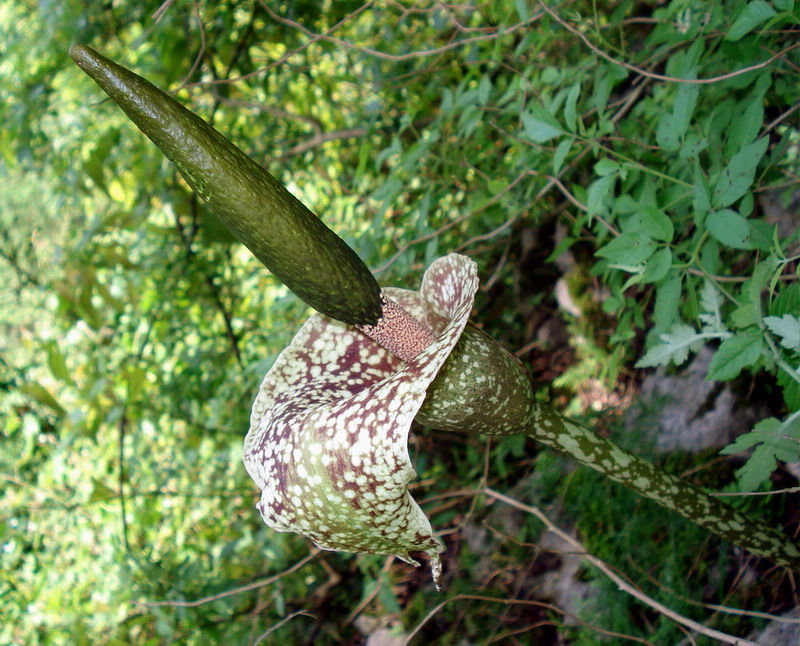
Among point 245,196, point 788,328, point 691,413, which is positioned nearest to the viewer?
point 245,196

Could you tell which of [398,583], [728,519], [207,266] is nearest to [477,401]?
[728,519]

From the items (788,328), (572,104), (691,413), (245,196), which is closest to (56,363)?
(245,196)

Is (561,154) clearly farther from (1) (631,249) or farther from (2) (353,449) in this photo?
(2) (353,449)

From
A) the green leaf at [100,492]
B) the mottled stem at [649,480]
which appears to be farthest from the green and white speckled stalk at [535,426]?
the green leaf at [100,492]

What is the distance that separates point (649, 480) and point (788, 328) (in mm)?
283

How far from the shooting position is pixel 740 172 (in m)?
0.86

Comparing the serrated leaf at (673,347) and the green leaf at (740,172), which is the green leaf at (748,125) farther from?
the serrated leaf at (673,347)

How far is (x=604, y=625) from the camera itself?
1282mm

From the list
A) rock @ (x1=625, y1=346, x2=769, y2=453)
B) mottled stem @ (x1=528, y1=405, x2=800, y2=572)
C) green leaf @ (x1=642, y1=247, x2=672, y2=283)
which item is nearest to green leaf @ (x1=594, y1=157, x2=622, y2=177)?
green leaf @ (x1=642, y1=247, x2=672, y2=283)

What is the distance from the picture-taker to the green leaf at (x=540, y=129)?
1001mm

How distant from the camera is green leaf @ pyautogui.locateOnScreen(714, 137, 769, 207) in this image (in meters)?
0.85

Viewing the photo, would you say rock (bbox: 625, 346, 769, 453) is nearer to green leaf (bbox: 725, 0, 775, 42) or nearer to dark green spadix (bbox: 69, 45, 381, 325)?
green leaf (bbox: 725, 0, 775, 42)

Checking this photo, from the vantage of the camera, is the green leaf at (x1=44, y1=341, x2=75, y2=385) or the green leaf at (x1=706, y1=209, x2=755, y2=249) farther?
the green leaf at (x1=44, y1=341, x2=75, y2=385)

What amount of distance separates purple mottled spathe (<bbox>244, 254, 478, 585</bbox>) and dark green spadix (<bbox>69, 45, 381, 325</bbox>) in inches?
5.0
